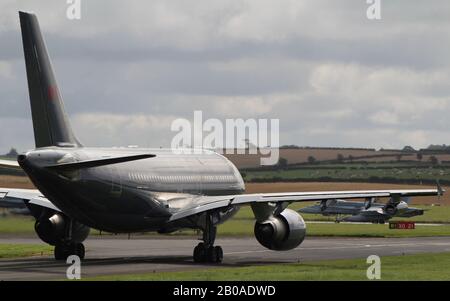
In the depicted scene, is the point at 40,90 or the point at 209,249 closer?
the point at 40,90

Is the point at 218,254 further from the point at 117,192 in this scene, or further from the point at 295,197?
the point at 117,192

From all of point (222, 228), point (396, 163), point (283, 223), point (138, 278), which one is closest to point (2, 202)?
point (222, 228)

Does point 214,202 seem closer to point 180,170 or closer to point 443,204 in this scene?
point 180,170

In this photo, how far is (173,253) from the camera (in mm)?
53938

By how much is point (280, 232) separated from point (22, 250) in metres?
16.3

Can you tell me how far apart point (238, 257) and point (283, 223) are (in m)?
5.36

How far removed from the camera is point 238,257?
50.3 meters

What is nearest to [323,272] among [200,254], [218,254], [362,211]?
[218,254]

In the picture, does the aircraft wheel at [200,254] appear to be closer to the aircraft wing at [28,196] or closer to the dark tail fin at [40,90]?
the aircraft wing at [28,196]

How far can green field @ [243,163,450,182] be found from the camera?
5044 inches

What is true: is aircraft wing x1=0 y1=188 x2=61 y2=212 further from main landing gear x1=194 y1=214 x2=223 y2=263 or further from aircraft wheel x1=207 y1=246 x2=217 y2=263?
aircraft wheel x1=207 y1=246 x2=217 y2=263

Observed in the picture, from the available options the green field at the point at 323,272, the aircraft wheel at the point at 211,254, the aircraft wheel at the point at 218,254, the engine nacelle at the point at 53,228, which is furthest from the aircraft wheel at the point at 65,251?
the green field at the point at 323,272

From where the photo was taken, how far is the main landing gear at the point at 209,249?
46.5 m

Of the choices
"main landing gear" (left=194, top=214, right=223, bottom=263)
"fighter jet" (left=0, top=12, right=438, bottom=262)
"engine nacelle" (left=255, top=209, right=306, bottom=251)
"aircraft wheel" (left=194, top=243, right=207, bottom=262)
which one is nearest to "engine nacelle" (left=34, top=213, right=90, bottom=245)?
"fighter jet" (left=0, top=12, right=438, bottom=262)
